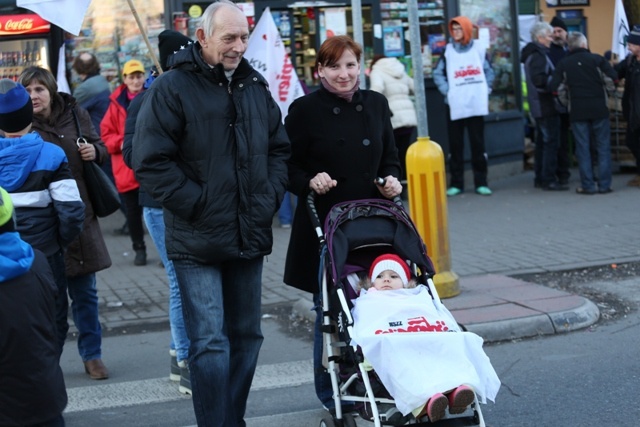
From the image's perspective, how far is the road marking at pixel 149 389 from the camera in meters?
6.55

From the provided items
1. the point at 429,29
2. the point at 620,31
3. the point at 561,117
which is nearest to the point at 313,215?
the point at 429,29

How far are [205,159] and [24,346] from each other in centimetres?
133

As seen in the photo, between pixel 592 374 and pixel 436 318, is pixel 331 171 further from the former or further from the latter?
pixel 592 374

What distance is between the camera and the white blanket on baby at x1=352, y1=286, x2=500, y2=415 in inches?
183

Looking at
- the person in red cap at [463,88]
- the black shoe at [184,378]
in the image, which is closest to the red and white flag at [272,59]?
the person in red cap at [463,88]

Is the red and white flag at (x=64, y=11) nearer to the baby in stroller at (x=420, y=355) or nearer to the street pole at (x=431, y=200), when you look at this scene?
the street pole at (x=431, y=200)

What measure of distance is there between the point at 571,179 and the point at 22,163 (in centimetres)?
1094

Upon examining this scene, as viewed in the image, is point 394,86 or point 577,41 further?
point 577,41

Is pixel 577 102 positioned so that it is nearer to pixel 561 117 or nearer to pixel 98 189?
pixel 561 117

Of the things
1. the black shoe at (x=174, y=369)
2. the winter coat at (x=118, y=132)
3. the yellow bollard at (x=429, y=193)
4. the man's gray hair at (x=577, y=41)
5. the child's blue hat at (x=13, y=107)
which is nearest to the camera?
the child's blue hat at (x=13, y=107)

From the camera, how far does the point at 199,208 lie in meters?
4.89

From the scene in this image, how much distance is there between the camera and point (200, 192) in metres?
4.88

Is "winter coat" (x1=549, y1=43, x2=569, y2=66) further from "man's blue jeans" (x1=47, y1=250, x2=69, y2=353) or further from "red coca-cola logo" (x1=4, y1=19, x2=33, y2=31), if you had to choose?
"man's blue jeans" (x1=47, y1=250, x2=69, y2=353)

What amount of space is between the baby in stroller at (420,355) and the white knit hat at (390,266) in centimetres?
13
